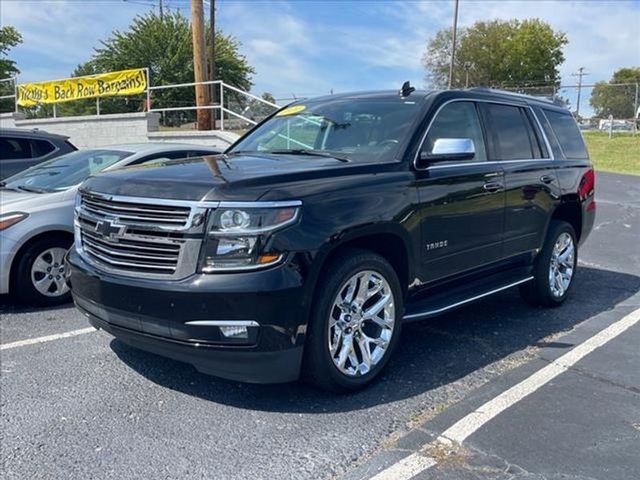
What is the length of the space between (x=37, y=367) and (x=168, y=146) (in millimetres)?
3318

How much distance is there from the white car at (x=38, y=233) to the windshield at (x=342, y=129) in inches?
65.3

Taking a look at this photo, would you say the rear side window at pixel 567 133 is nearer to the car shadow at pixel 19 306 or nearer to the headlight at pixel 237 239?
the headlight at pixel 237 239

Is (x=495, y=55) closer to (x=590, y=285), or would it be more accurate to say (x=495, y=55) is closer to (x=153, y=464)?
(x=590, y=285)

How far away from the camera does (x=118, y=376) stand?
4.12 metres

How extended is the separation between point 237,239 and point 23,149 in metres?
6.77

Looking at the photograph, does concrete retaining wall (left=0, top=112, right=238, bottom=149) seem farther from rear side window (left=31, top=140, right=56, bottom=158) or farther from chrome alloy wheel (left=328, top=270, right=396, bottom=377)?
A: chrome alloy wheel (left=328, top=270, right=396, bottom=377)

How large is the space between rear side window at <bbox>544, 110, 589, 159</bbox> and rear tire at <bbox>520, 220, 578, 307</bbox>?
81cm

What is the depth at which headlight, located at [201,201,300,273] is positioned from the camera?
3279 millimetres

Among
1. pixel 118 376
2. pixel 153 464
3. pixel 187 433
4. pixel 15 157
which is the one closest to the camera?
pixel 153 464

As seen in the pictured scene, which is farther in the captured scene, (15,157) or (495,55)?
(495,55)

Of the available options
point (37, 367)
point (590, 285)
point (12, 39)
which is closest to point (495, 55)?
point (12, 39)

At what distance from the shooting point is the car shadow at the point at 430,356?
381cm

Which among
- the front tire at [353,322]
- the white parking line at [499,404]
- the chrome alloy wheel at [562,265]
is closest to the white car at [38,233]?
the front tire at [353,322]

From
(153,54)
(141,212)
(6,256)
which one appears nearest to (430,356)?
(141,212)
